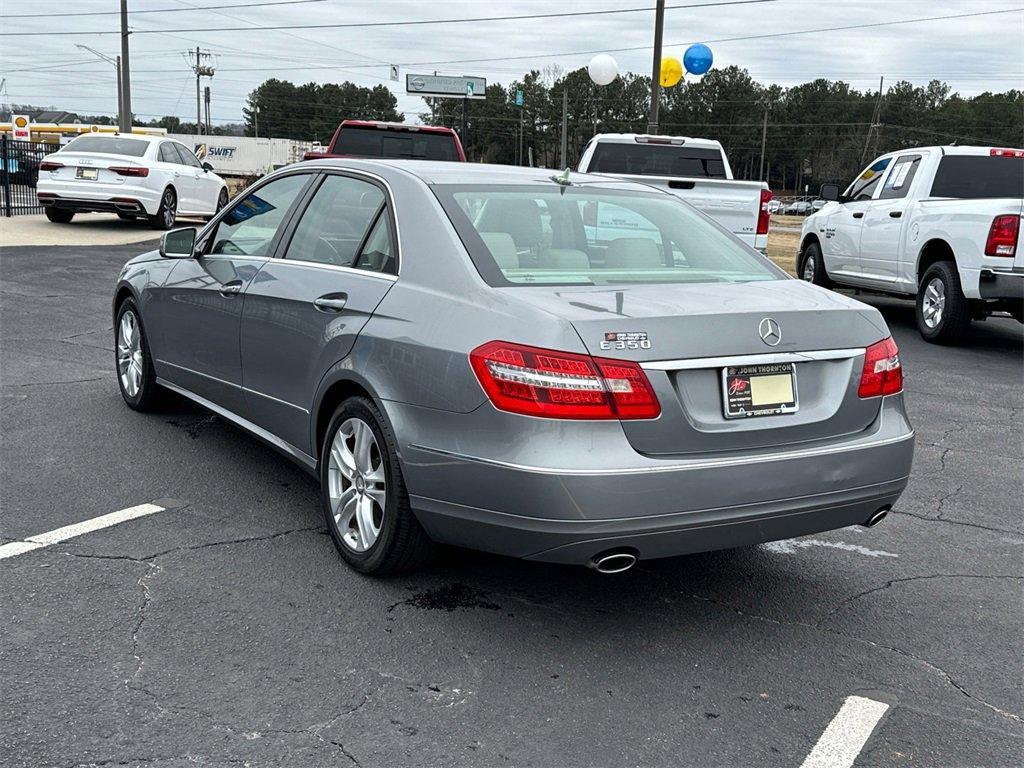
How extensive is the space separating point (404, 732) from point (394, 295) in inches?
65.1

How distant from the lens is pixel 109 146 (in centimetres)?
1958

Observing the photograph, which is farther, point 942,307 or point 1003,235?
point 942,307

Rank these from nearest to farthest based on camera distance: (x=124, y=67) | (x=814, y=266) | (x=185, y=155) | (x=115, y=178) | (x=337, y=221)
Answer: (x=337, y=221), (x=814, y=266), (x=115, y=178), (x=185, y=155), (x=124, y=67)

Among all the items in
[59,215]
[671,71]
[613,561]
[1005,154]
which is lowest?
[613,561]

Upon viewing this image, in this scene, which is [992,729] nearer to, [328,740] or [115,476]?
[328,740]

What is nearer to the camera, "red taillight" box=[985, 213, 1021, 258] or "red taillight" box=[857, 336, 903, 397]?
"red taillight" box=[857, 336, 903, 397]

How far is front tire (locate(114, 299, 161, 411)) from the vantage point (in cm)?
645

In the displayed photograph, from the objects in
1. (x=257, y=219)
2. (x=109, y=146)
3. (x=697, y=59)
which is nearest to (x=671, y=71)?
(x=697, y=59)

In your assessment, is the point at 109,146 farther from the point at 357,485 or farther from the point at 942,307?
the point at 357,485

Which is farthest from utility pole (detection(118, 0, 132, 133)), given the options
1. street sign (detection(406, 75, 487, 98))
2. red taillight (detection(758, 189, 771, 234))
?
red taillight (detection(758, 189, 771, 234))

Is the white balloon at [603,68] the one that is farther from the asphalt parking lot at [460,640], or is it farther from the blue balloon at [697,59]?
the asphalt parking lot at [460,640]

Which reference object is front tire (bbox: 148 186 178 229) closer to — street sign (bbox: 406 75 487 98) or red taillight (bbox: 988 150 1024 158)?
red taillight (bbox: 988 150 1024 158)

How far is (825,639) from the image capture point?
3.80 meters

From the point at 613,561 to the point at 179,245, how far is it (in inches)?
138
